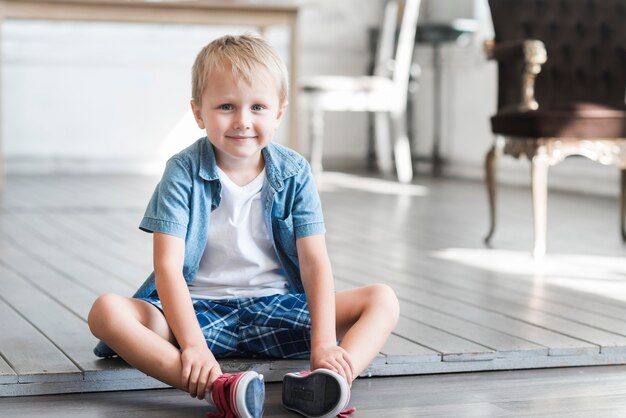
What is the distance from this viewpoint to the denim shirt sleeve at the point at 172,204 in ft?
5.61

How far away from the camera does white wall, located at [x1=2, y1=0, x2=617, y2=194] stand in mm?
6258

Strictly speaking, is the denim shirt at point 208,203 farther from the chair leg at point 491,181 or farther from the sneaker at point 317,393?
the chair leg at point 491,181

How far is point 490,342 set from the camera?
2.02 meters

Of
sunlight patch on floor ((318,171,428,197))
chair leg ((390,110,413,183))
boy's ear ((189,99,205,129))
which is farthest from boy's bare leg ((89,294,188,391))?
chair leg ((390,110,413,183))

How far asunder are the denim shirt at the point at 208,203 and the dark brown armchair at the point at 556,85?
1.55 meters

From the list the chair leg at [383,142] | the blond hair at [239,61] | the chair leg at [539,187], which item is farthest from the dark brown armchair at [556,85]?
the chair leg at [383,142]

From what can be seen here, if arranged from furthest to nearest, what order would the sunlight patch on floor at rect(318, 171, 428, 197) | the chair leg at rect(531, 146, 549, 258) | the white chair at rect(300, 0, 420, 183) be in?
the white chair at rect(300, 0, 420, 183) → the sunlight patch on floor at rect(318, 171, 428, 197) → the chair leg at rect(531, 146, 549, 258)

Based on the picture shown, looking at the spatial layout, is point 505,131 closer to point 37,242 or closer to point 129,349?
point 37,242

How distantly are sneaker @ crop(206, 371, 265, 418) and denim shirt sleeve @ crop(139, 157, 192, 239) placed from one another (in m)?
0.28

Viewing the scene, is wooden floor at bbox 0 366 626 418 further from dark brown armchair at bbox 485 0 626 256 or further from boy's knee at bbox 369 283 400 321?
dark brown armchair at bbox 485 0 626 256

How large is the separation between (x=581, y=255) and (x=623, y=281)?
471 mm

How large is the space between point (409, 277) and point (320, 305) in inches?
45.0

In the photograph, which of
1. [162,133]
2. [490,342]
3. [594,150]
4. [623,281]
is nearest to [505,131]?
[594,150]

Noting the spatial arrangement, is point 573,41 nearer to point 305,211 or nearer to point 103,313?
point 305,211
